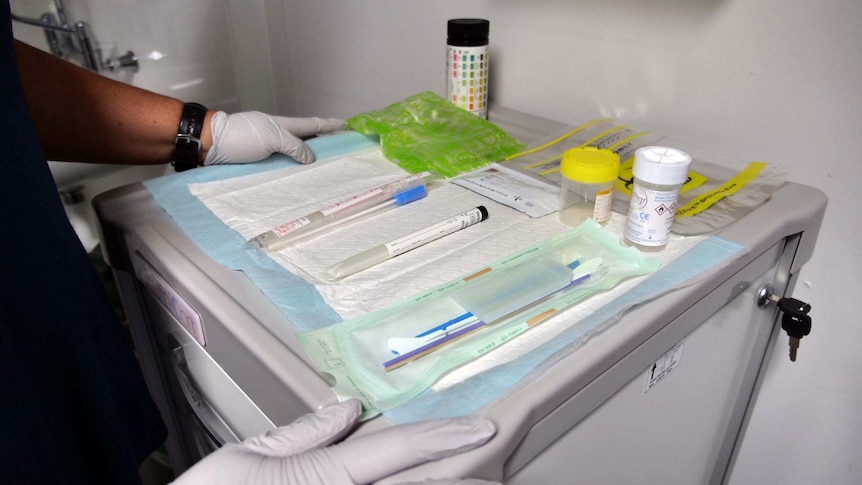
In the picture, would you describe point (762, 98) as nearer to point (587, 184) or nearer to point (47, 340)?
point (587, 184)

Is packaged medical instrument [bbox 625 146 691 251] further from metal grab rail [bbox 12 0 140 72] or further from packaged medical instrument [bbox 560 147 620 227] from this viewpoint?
metal grab rail [bbox 12 0 140 72]

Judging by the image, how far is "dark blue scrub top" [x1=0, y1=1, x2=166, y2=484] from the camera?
1.62 ft

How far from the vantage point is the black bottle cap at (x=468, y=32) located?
785 mm

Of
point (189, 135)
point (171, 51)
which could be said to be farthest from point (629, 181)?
point (171, 51)

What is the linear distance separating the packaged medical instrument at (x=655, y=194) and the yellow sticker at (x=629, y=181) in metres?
0.12

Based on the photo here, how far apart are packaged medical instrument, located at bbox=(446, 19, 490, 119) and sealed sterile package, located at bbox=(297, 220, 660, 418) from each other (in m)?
0.35

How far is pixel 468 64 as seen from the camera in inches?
32.1

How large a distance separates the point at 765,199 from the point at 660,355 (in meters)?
0.25

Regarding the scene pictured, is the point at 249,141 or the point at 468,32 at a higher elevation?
the point at 468,32

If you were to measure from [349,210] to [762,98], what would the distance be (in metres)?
0.51

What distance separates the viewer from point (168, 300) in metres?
0.59

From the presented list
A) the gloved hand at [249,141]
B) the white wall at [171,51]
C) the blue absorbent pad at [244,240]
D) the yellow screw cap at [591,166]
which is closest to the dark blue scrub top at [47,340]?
the blue absorbent pad at [244,240]

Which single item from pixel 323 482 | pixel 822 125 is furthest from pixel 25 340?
pixel 822 125

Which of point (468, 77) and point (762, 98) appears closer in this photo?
point (762, 98)
